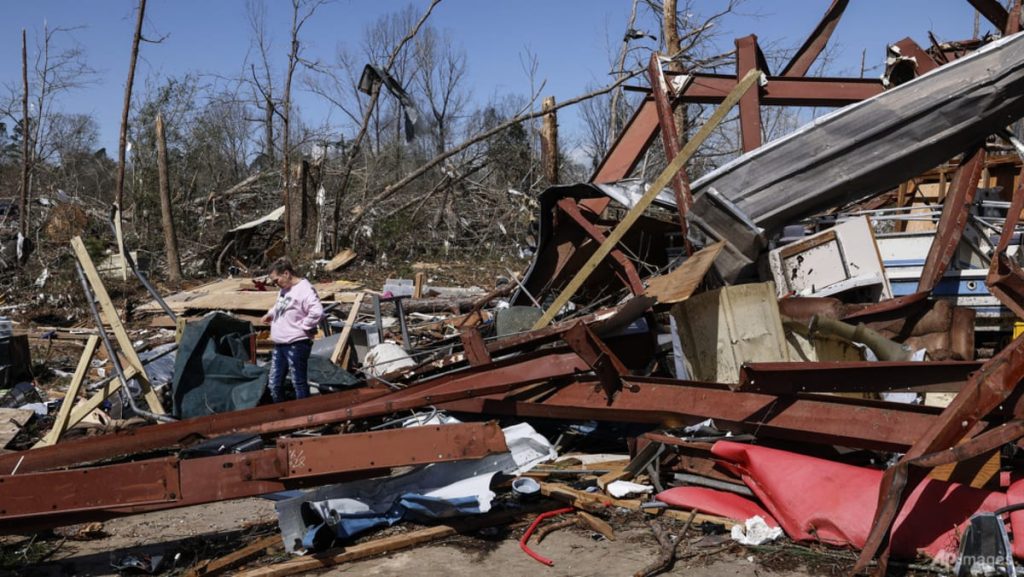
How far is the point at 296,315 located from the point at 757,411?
432cm

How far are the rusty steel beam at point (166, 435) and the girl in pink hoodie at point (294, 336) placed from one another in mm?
1412

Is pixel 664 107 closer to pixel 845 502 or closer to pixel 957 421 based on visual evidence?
pixel 845 502

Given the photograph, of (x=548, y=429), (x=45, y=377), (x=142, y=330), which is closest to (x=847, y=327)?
(x=548, y=429)

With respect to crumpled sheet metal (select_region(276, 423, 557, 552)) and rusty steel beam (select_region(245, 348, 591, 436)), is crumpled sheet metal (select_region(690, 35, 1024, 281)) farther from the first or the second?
crumpled sheet metal (select_region(276, 423, 557, 552))

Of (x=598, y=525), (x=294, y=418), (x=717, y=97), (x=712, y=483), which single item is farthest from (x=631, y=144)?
(x=598, y=525)

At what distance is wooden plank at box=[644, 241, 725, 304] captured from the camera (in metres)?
5.72

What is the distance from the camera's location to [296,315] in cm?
743

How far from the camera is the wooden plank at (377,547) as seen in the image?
165 inches

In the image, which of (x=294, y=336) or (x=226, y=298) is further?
(x=226, y=298)

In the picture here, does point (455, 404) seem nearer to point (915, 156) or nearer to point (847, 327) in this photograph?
point (847, 327)

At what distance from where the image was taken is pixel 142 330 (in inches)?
448

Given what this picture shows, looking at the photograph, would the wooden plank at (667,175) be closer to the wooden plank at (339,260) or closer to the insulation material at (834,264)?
the insulation material at (834,264)

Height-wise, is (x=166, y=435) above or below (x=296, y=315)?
below

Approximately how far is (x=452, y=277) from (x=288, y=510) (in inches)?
432
